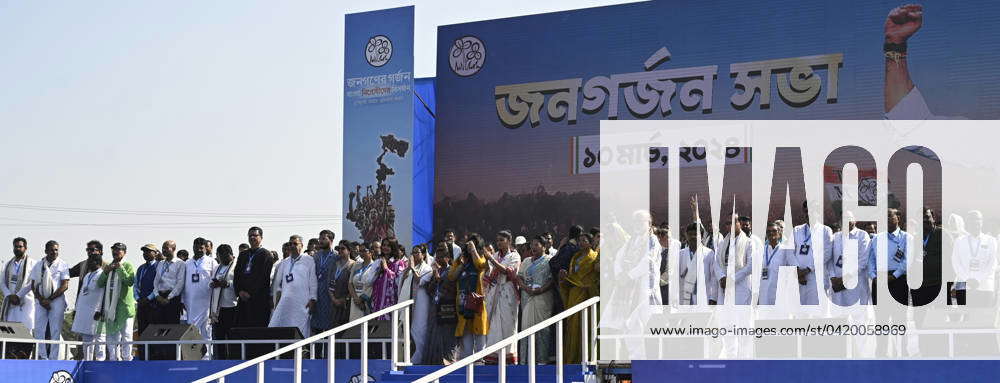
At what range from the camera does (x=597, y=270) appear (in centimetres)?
1417

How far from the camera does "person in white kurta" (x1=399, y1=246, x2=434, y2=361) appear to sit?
53.2 ft

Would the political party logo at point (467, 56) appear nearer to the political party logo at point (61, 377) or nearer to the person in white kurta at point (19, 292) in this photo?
the person in white kurta at point (19, 292)

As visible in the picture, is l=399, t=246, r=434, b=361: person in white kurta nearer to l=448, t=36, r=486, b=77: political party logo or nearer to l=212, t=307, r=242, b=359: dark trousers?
l=212, t=307, r=242, b=359: dark trousers

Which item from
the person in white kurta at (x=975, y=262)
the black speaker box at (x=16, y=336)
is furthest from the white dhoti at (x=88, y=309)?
the person in white kurta at (x=975, y=262)

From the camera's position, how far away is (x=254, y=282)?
59.8 feet

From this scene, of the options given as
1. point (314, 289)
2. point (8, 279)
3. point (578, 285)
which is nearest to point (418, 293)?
point (314, 289)

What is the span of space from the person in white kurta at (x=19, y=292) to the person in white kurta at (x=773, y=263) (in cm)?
1043

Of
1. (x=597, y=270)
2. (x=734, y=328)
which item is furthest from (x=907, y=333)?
(x=597, y=270)

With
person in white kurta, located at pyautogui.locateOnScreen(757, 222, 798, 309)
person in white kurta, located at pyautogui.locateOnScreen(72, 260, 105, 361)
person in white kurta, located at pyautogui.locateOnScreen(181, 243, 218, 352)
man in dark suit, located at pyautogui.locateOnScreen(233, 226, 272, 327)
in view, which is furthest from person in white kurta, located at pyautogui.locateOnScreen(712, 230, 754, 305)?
person in white kurta, located at pyautogui.locateOnScreen(72, 260, 105, 361)

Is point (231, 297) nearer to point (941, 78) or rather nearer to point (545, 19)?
point (545, 19)

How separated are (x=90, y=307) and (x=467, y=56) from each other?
7936 millimetres

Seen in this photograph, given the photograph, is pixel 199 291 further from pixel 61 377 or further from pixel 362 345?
pixel 362 345

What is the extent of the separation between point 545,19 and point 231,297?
24.5ft

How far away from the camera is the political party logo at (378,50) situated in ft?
75.7
